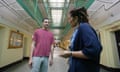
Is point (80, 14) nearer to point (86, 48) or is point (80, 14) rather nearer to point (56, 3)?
point (86, 48)

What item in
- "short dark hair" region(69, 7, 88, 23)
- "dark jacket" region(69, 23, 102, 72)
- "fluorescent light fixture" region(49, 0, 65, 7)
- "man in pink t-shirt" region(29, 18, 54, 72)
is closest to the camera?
"dark jacket" region(69, 23, 102, 72)

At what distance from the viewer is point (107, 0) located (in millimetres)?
3305

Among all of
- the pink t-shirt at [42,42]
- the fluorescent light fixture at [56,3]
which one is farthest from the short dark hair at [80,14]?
the fluorescent light fixture at [56,3]

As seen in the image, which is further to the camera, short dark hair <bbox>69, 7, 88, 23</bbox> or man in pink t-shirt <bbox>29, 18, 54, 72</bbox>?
man in pink t-shirt <bbox>29, 18, 54, 72</bbox>

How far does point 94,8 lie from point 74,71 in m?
3.80

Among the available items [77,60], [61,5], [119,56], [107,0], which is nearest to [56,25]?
[61,5]

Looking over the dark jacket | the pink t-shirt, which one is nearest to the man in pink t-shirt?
the pink t-shirt

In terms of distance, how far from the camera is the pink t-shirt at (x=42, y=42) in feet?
5.82

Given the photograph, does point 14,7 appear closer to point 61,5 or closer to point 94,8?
point 94,8

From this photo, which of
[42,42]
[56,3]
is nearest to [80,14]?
[42,42]

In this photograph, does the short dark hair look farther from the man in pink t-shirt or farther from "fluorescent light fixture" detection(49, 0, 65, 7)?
"fluorescent light fixture" detection(49, 0, 65, 7)

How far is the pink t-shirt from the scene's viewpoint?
1774 mm

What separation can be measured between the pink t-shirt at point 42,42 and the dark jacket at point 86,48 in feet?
3.39

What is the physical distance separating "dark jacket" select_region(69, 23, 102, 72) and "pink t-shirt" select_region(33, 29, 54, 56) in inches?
40.7
